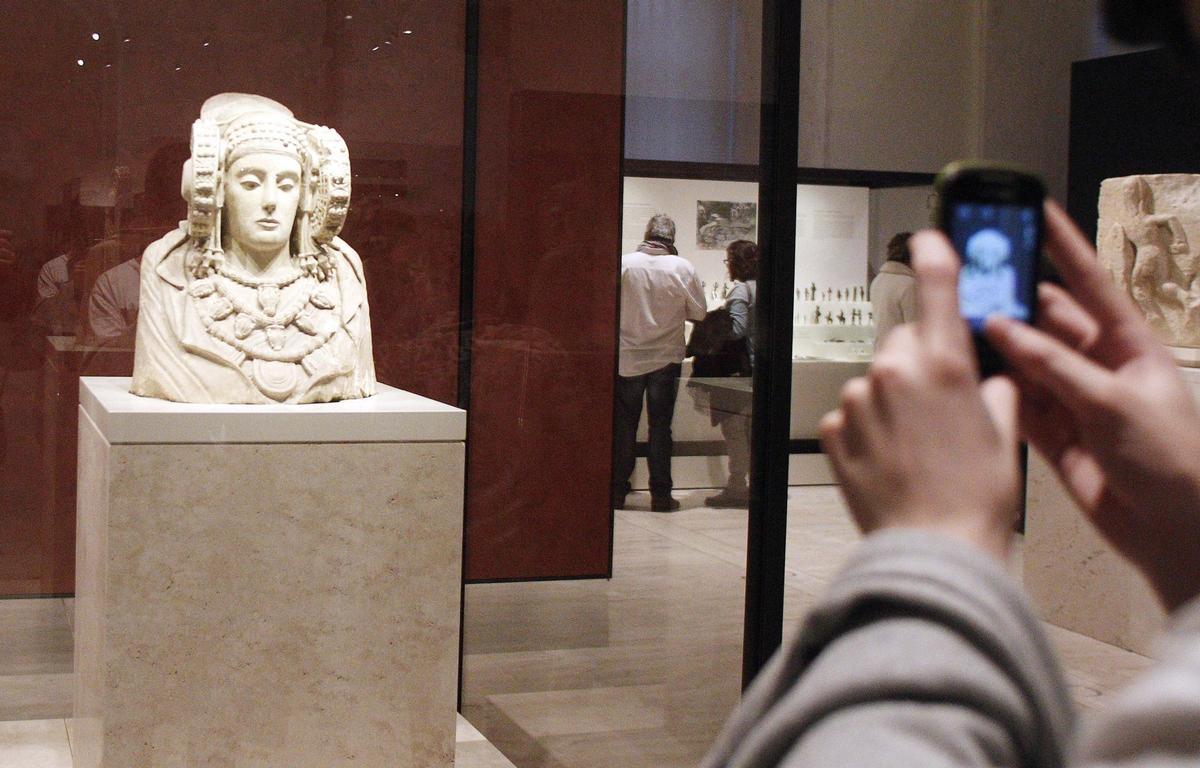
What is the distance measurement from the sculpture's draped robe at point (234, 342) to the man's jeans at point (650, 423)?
769 millimetres

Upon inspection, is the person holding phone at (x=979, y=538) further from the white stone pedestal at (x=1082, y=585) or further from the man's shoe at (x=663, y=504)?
the man's shoe at (x=663, y=504)

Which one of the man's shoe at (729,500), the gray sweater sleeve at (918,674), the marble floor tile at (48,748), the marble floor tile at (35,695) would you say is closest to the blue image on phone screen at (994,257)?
the gray sweater sleeve at (918,674)

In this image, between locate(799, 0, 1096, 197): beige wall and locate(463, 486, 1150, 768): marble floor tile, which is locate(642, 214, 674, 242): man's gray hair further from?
locate(463, 486, 1150, 768): marble floor tile

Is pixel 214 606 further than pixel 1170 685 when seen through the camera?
Yes

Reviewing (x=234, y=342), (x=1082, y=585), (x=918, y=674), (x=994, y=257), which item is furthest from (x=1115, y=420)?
(x=234, y=342)

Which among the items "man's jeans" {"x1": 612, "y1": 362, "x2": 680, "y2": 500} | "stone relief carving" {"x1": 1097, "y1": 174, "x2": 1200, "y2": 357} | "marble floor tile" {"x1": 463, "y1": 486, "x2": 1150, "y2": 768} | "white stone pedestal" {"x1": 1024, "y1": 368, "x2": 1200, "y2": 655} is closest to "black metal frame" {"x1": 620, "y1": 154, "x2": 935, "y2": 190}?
"stone relief carving" {"x1": 1097, "y1": 174, "x2": 1200, "y2": 357}

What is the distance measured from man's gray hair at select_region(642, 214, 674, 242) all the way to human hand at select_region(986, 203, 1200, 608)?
295cm

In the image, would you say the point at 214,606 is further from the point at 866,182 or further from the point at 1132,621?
the point at 1132,621

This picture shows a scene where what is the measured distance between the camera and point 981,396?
27.0 inches

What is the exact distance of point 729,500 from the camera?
359 cm

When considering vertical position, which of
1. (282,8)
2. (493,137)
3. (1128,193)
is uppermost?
(282,8)

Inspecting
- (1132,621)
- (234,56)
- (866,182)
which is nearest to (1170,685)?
(1132,621)

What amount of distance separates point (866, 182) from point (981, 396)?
2.50m

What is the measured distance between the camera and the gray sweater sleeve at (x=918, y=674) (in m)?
0.61
